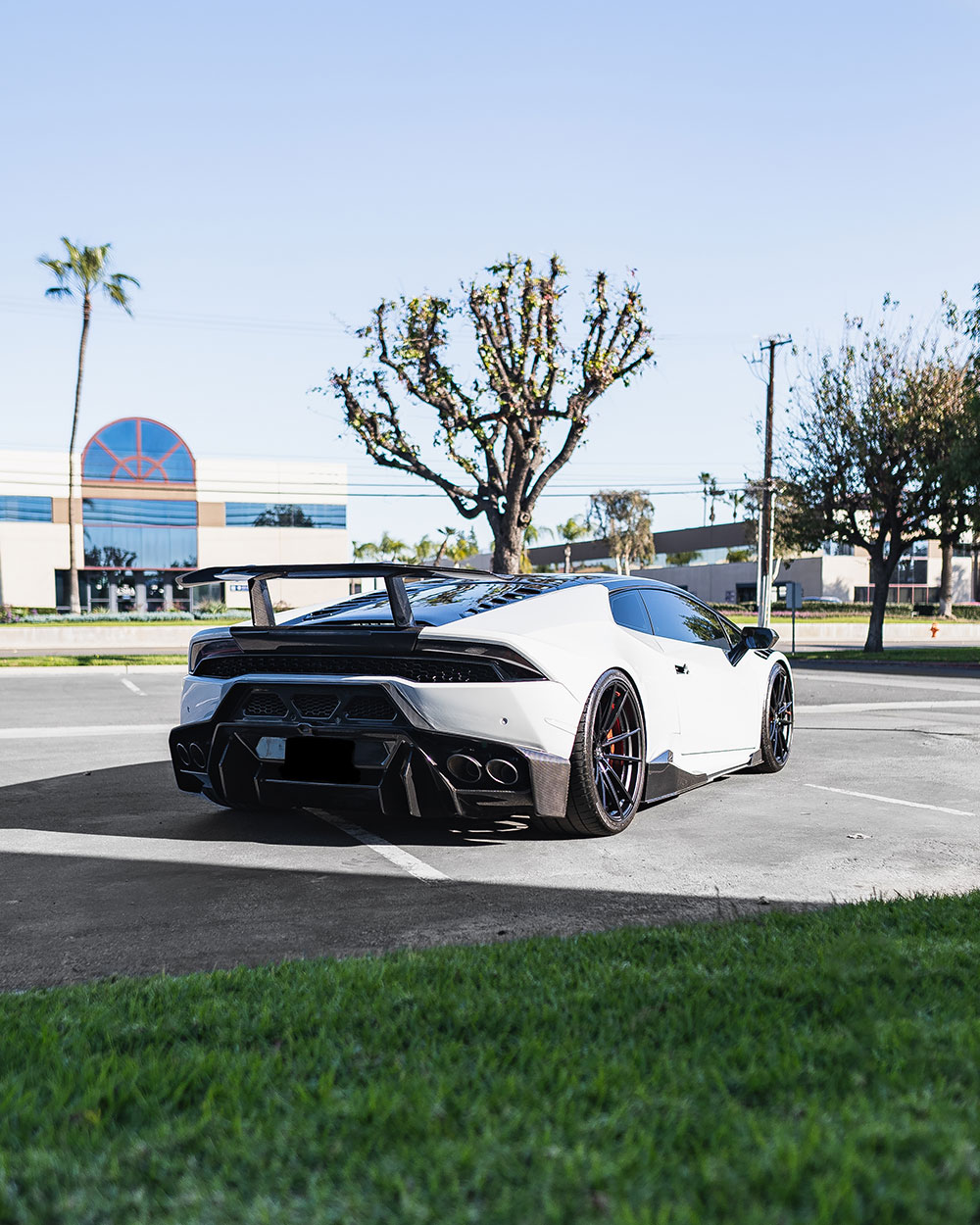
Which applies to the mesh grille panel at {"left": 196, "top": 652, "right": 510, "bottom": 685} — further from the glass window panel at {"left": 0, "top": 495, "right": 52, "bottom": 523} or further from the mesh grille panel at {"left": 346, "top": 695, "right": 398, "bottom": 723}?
the glass window panel at {"left": 0, "top": 495, "right": 52, "bottom": 523}

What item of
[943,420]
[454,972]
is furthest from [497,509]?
[454,972]

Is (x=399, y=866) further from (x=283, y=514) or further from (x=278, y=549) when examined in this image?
(x=283, y=514)

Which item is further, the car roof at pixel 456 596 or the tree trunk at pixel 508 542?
the tree trunk at pixel 508 542

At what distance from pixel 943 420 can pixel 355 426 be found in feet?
50.1

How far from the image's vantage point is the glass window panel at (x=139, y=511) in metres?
54.3

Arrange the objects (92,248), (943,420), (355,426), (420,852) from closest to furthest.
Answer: (420,852) → (355,426) → (943,420) → (92,248)

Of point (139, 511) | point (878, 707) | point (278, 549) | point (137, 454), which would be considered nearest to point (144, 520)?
point (139, 511)

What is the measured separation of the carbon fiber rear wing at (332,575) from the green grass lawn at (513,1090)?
2127mm

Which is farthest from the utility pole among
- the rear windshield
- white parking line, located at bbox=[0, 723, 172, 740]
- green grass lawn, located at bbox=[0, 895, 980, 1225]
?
green grass lawn, located at bbox=[0, 895, 980, 1225]

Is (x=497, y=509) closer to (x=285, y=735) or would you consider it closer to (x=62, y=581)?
(x=285, y=735)

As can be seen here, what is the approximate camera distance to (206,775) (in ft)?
18.6

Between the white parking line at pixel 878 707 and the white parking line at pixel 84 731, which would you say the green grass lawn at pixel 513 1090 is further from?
the white parking line at pixel 878 707

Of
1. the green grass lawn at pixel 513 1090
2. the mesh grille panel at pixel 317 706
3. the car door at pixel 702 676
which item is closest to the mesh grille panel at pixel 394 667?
the mesh grille panel at pixel 317 706

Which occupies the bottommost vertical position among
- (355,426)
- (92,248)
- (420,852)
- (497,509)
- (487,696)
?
(420,852)
